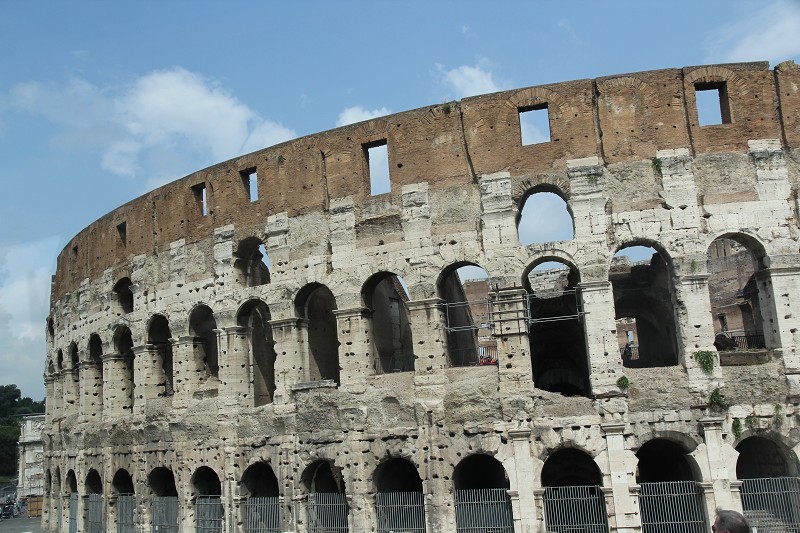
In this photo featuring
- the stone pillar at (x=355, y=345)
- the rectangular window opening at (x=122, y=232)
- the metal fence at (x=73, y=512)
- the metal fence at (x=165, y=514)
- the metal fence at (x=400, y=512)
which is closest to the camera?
the metal fence at (x=400, y=512)

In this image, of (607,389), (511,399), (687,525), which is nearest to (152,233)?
(511,399)

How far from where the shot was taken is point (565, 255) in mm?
14672

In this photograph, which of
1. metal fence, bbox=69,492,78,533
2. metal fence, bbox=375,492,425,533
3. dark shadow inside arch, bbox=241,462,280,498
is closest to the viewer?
metal fence, bbox=375,492,425,533

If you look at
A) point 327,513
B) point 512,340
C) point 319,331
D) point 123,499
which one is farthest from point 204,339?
point 512,340

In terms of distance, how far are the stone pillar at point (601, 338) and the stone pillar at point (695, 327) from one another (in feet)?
3.78

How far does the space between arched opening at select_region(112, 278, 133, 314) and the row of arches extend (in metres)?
4.31

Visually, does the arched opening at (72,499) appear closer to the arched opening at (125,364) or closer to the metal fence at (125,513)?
the metal fence at (125,513)

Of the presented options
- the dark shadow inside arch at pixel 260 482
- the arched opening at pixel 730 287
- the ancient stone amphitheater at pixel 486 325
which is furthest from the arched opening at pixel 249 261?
the arched opening at pixel 730 287

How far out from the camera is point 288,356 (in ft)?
54.3

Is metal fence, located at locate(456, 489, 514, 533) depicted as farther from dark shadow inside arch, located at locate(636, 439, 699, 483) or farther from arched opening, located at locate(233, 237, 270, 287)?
arched opening, located at locate(233, 237, 270, 287)

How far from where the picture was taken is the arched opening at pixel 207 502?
1719 centimetres

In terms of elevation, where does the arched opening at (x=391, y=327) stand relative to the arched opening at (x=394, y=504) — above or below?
above

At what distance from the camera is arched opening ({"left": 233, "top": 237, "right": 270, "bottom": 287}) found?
1761 cm

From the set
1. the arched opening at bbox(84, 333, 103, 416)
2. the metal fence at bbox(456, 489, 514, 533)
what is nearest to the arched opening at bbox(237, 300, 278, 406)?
the metal fence at bbox(456, 489, 514, 533)
